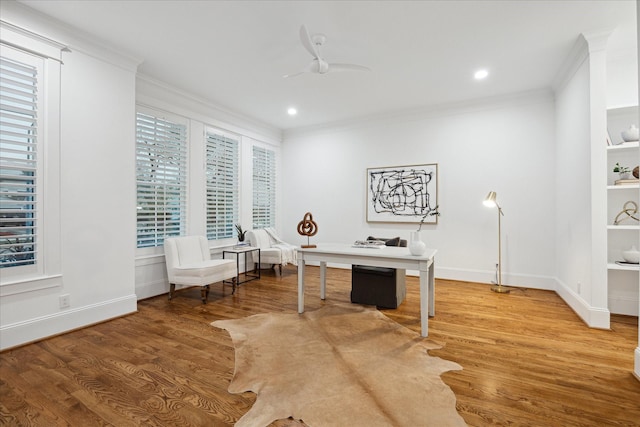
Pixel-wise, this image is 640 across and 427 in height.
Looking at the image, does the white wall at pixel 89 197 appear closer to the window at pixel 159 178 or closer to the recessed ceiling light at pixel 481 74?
the window at pixel 159 178

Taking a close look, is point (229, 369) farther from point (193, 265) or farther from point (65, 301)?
point (193, 265)

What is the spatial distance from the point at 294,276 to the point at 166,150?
9.79 ft

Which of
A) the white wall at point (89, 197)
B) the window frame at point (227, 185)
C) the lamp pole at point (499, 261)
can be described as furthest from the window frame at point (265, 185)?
the lamp pole at point (499, 261)

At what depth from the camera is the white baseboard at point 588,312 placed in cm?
305

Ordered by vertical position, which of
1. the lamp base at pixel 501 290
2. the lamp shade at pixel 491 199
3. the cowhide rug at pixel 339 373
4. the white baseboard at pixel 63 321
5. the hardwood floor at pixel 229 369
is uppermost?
the lamp shade at pixel 491 199

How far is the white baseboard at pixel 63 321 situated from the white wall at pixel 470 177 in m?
3.83

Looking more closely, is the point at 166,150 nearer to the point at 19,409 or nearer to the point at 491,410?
the point at 19,409

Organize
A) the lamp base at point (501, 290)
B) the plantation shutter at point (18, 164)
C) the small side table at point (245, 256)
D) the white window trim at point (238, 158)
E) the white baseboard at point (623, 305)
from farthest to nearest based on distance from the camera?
the white window trim at point (238, 158) < the small side table at point (245, 256) < the lamp base at point (501, 290) < the white baseboard at point (623, 305) < the plantation shutter at point (18, 164)

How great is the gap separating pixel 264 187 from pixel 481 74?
14.4ft

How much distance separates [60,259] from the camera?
2.99m

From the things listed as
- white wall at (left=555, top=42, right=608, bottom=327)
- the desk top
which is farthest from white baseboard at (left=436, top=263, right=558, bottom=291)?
the desk top

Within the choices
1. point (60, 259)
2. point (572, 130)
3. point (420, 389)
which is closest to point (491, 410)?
point (420, 389)

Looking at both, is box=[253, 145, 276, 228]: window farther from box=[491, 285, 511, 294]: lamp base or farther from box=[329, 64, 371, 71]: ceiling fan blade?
box=[491, 285, 511, 294]: lamp base

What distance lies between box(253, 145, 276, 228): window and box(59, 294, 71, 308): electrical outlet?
3407 mm
